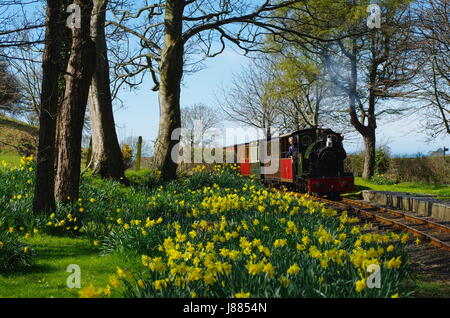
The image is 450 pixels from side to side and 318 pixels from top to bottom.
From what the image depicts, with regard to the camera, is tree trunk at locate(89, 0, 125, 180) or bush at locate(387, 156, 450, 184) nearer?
tree trunk at locate(89, 0, 125, 180)

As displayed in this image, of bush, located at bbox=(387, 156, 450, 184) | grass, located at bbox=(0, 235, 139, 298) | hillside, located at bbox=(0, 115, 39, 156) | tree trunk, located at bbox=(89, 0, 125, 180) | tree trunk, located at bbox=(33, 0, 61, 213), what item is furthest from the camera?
hillside, located at bbox=(0, 115, 39, 156)

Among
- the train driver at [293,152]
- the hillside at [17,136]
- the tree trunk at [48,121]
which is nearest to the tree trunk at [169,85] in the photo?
the train driver at [293,152]

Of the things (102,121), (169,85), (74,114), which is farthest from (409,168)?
(74,114)

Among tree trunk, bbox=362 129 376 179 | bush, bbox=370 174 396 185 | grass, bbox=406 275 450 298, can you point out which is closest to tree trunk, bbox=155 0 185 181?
grass, bbox=406 275 450 298

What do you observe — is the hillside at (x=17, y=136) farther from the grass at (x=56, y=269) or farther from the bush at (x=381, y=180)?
the grass at (x=56, y=269)

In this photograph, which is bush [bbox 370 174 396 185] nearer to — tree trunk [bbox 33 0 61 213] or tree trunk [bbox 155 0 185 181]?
tree trunk [bbox 155 0 185 181]

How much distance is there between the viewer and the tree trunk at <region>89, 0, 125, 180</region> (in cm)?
1243

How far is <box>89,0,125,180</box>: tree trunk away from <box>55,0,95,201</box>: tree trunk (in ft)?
12.7

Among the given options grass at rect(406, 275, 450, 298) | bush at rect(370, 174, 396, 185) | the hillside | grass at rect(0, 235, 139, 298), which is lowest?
grass at rect(406, 275, 450, 298)

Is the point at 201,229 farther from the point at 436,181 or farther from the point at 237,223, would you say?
the point at 436,181

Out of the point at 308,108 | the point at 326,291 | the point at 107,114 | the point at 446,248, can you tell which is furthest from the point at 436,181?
the point at 326,291

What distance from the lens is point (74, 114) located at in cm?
835

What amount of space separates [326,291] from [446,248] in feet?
15.6

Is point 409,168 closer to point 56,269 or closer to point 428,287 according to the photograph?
point 428,287
